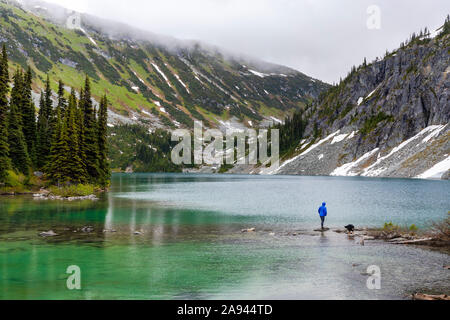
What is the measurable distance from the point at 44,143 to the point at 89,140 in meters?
9.46

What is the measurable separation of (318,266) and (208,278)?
718 centimetres

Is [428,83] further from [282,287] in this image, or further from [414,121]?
[282,287]

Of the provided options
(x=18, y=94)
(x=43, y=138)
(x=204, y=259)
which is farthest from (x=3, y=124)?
(x=204, y=259)

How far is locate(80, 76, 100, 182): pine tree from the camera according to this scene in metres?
85.3

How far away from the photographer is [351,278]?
21.4 m

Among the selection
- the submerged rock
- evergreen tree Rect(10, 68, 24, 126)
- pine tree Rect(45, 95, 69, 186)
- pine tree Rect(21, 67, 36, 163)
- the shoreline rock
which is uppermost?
evergreen tree Rect(10, 68, 24, 126)

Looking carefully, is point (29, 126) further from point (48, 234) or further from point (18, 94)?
point (48, 234)

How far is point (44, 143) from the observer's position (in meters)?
86.8

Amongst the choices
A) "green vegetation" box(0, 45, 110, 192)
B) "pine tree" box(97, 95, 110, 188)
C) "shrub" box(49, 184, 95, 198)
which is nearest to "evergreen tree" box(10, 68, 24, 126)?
"green vegetation" box(0, 45, 110, 192)

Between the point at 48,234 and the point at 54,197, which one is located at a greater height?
the point at 54,197

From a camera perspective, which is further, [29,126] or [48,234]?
[29,126]

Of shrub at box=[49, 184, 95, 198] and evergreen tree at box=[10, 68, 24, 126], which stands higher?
evergreen tree at box=[10, 68, 24, 126]

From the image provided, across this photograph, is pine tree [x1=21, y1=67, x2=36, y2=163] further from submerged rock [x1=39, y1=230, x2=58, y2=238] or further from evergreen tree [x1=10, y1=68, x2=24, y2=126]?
submerged rock [x1=39, y1=230, x2=58, y2=238]

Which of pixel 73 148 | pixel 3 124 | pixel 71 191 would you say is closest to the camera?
pixel 3 124
